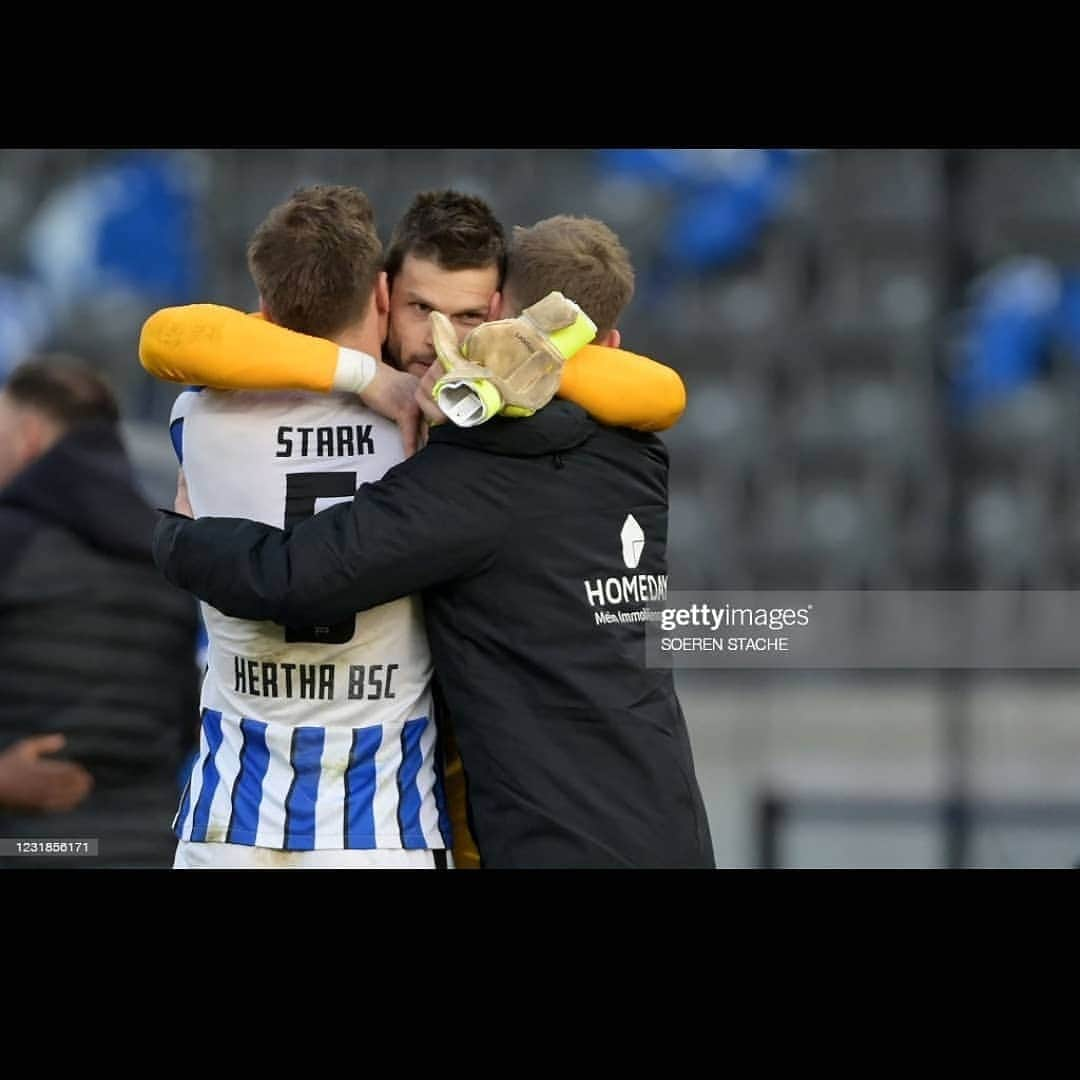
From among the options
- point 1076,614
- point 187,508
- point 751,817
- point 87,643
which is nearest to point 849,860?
point 751,817

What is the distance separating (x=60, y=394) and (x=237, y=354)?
68.6 inches

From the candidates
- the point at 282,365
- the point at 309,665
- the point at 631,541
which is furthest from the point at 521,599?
the point at 282,365

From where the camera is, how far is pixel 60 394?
3.63 m

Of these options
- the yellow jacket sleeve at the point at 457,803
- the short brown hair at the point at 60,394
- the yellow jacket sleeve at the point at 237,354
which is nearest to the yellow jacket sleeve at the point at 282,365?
the yellow jacket sleeve at the point at 237,354

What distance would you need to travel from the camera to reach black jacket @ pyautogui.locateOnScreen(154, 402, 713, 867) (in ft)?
6.32

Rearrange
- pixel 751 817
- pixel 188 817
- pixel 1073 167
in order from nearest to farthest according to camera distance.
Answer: pixel 188 817
pixel 1073 167
pixel 751 817

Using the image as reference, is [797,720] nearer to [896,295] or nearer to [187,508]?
[896,295]

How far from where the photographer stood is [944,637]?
333cm

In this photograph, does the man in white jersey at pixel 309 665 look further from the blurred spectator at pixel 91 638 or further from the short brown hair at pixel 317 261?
the blurred spectator at pixel 91 638

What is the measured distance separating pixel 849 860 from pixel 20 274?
116 inches

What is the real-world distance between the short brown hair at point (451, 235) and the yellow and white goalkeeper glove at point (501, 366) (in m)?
0.23

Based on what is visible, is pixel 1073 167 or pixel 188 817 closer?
pixel 188 817

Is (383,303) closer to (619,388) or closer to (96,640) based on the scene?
(619,388)

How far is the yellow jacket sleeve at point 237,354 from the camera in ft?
6.70
